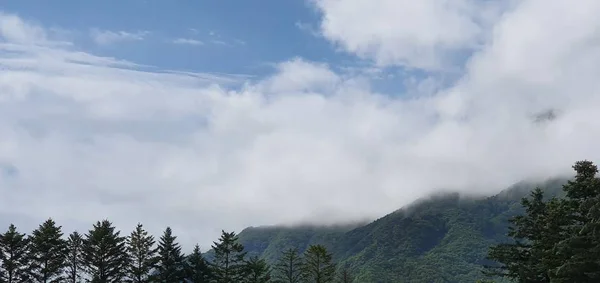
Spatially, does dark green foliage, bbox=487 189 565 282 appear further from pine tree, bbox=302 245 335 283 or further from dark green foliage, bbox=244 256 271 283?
dark green foliage, bbox=244 256 271 283

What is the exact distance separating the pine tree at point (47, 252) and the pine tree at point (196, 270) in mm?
15595

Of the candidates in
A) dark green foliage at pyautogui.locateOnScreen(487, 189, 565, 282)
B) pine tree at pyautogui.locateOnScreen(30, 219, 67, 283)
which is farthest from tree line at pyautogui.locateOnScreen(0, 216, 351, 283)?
dark green foliage at pyautogui.locateOnScreen(487, 189, 565, 282)

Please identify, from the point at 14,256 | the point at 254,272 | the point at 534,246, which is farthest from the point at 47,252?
the point at 534,246

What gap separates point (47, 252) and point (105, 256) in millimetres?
6634

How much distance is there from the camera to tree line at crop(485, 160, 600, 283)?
3844cm

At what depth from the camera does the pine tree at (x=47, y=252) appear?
216 ft

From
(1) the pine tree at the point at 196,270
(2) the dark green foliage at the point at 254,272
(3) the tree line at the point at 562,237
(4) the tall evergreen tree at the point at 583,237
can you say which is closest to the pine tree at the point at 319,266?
(2) the dark green foliage at the point at 254,272

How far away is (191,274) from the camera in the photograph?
74.9 meters

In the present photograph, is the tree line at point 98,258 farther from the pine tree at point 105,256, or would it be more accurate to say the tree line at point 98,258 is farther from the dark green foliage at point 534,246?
the dark green foliage at point 534,246

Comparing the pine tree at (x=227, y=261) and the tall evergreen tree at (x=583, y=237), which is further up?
the pine tree at (x=227, y=261)

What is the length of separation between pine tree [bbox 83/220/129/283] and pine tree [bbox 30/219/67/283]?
2.85m

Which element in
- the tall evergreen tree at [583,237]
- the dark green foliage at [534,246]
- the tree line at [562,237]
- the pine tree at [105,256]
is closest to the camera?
the tall evergreen tree at [583,237]

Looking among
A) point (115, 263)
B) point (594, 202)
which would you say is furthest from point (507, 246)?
point (115, 263)

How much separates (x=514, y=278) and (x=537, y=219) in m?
7.16
